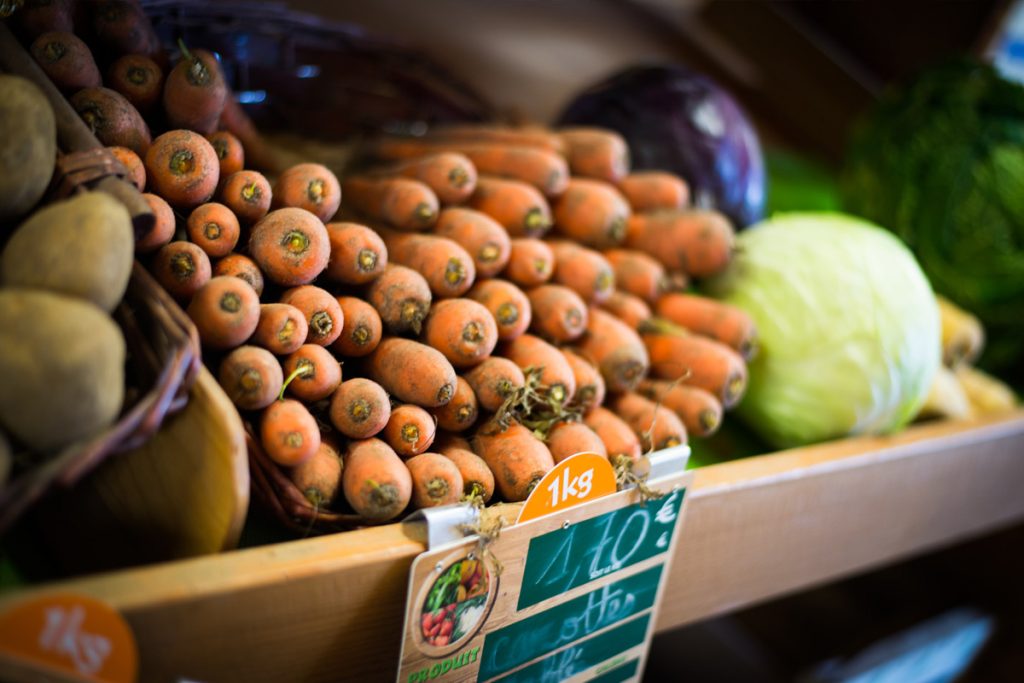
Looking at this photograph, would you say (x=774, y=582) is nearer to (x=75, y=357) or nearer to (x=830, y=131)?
(x=75, y=357)

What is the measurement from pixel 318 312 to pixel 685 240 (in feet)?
2.06

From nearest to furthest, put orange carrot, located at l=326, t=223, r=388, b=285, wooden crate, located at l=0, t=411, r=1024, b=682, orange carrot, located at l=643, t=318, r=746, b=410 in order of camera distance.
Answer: wooden crate, located at l=0, t=411, r=1024, b=682 < orange carrot, located at l=326, t=223, r=388, b=285 < orange carrot, located at l=643, t=318, r=746, b=410

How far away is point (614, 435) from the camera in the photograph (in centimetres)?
84

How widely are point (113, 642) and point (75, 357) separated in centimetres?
19

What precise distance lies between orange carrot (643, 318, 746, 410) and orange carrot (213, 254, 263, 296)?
553mm

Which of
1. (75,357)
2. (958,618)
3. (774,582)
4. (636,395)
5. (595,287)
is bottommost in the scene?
(958,618)

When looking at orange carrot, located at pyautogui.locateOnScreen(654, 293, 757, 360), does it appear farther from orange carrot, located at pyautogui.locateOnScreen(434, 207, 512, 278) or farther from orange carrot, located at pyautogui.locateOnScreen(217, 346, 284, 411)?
orange carrot, located at pyautogui.locateOnScreen(217, 346, 284, 411)

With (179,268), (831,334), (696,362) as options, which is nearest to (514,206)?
(696,362)

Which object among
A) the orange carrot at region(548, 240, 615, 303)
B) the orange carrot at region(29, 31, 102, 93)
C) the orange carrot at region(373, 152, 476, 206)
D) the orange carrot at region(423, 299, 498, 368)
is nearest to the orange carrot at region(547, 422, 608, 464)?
the orange carrot at region(423, 299, 498, 368)

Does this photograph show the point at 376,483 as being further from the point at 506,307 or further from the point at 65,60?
the point at 65,60

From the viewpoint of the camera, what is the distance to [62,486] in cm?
51

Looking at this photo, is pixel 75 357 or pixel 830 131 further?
pixel 830 131

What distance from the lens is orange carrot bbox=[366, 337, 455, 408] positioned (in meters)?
0.72

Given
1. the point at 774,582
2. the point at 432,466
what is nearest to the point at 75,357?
the point at 432,466
